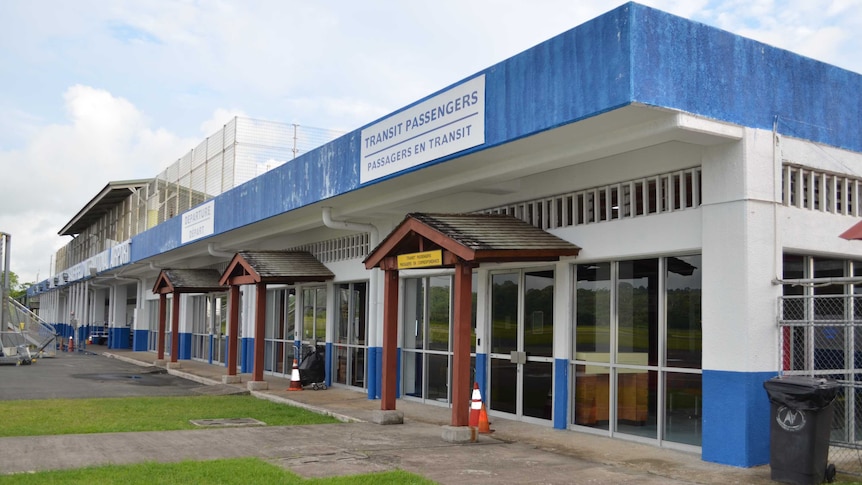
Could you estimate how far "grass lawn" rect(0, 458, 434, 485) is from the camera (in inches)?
326

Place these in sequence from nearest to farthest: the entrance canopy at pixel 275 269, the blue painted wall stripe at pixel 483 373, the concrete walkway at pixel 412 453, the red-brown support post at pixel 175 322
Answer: the concrete walkway at pixel 412 453, the blue painted wall stripe at pixel 483 373, the entrance canopy at pixel 275 269, the red-brown support post at pixel 175 322

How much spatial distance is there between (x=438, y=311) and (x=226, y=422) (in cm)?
451

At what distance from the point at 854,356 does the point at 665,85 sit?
4.78 metres

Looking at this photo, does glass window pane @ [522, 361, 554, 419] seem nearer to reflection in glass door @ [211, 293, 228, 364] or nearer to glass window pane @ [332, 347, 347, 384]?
glass window pane @ [332, 347, 347, 384]

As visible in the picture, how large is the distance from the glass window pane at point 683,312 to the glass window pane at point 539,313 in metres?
2.38

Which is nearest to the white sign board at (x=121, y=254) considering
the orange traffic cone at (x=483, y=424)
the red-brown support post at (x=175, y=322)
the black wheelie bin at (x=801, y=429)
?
the red-brown support post at (x=175, y=322)

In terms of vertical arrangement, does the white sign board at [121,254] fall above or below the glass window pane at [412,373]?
above

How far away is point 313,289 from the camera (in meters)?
21.6

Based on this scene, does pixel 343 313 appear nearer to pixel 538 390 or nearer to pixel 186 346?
pixel 538 390

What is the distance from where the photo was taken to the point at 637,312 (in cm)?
1121

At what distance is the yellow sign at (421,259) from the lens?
38.7ft

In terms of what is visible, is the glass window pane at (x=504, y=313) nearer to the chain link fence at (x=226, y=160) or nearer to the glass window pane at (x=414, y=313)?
the glass window pane at (x=414, y=313)

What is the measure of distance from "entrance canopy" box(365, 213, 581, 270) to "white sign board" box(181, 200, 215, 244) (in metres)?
10.9

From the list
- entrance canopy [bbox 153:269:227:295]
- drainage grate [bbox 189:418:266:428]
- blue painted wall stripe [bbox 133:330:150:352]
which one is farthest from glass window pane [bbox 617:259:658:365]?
blue painted wall stripe [bbox 133:330:150:352]
